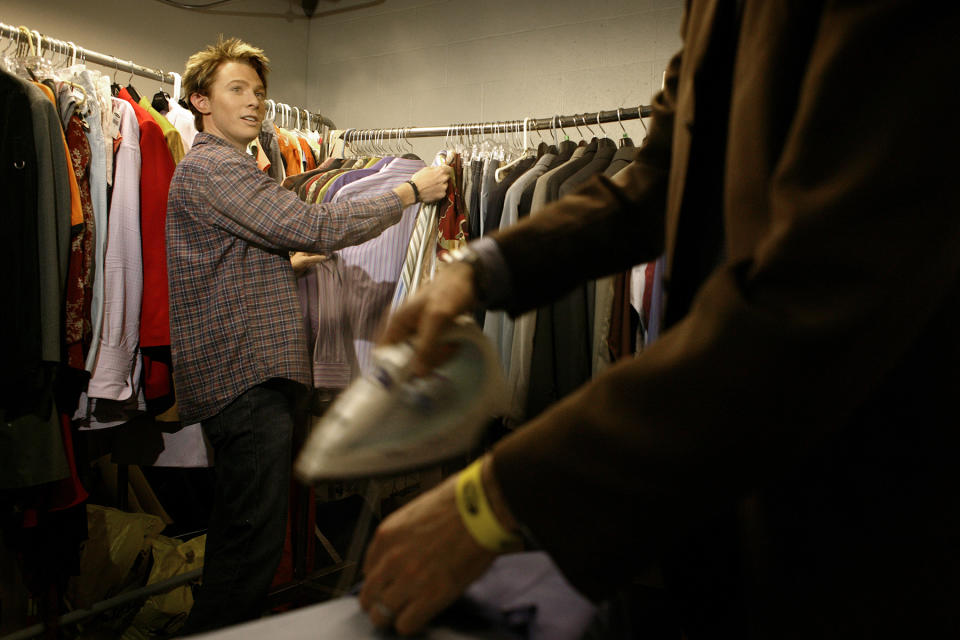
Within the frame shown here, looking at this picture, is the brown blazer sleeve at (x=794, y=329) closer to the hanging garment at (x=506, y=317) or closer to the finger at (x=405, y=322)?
the finger at (x=405, y=322)

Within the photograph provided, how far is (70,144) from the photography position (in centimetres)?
184

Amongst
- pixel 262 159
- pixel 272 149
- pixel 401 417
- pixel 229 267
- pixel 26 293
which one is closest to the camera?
pixel 401 417

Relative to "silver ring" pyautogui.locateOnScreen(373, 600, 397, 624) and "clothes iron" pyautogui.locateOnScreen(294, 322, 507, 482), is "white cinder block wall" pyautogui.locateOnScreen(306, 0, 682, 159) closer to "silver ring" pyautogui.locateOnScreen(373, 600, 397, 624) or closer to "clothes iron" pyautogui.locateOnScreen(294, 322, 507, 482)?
"clothes iron" pyautogui.locateOnScreen(294, 322, 507, 482)

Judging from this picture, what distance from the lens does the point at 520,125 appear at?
8.21 ft

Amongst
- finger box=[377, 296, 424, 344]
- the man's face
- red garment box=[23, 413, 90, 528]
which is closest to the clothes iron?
finger box=[377, 296, 424, 344]

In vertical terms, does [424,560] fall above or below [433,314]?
below

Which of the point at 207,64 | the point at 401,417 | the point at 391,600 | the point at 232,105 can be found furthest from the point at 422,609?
the point at 207,64

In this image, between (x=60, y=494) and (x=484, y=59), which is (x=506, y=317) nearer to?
(x=60, y=494)

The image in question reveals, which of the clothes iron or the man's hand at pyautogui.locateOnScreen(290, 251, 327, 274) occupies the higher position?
the man's hand at pyautogui.locateOnScreen(290, 251, 327, 274)

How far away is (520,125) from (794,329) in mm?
2292

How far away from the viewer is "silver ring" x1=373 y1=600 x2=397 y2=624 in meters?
0.43

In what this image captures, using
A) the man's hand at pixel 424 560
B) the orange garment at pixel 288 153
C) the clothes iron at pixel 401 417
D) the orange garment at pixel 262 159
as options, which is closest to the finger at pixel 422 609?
the man's hand at pixel 424 560

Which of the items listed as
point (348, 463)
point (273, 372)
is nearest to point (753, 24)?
point (348, 463)

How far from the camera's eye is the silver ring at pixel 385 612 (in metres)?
0.43
